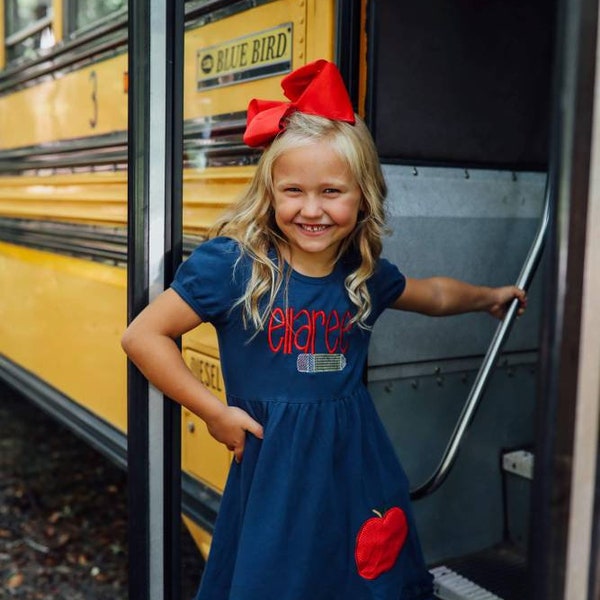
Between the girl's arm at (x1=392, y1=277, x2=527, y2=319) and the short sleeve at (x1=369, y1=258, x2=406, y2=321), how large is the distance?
0.08 feet

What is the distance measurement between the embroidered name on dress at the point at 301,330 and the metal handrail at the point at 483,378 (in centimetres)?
49

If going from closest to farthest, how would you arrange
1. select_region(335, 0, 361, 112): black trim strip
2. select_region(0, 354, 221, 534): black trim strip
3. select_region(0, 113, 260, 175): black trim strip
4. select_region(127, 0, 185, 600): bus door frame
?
select_region(127, 0, 185, 600): bus door frame → select_region(335, 0, 361, 112): black trim strip → select_region(0, 113, 260, 175): black trim strip → select_region(0, 354, 221, 534): black trim strip

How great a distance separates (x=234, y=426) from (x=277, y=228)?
0.37m

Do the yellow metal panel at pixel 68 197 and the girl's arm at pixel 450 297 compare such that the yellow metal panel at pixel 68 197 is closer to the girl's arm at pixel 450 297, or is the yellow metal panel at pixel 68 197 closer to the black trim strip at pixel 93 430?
the black trim strip at pixel 93 430

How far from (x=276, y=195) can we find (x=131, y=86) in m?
0.30

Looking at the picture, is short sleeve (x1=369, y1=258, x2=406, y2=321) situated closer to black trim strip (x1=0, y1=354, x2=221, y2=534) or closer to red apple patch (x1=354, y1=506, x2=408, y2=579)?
red apple patch (x1=354, y1=506, x2=408, y2=579)

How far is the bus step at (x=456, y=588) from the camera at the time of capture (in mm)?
1934

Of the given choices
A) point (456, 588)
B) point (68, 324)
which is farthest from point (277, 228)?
point (68, 324)

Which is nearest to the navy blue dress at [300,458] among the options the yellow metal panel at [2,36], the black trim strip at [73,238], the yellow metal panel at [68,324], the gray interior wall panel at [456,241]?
the gray interior wall panel at [456,241]

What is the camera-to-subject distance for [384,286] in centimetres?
174

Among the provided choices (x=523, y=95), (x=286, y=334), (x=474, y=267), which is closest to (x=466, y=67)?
(x=523, y=95)

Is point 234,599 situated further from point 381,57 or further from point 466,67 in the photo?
point 466,67

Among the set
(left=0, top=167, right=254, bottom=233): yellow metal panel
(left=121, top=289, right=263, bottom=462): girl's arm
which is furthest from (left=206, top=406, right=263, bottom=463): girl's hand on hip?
(left=0, top=167, right=254, bottom=233): yellow metal panel

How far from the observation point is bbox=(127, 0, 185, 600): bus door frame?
149 cm
